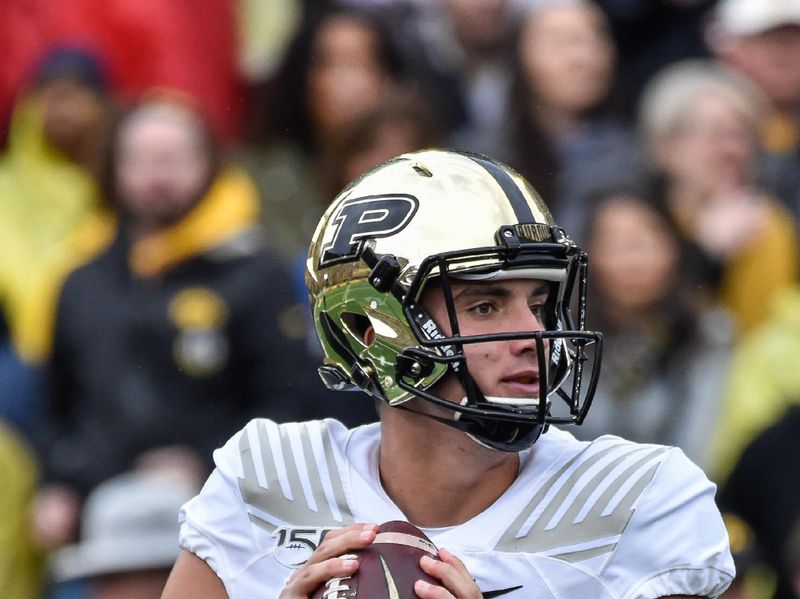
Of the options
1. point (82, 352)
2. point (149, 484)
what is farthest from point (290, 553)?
point (82, 352)

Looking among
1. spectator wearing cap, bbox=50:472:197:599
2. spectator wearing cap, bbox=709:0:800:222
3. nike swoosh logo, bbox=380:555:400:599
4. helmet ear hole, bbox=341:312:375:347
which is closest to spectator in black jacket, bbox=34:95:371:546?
spectator wearing cap, bbox=50:472:197:599

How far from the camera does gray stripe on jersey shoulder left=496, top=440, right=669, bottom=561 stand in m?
3.29

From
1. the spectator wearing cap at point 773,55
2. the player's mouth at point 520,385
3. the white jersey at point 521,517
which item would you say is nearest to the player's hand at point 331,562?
the white jersey at point 521,517

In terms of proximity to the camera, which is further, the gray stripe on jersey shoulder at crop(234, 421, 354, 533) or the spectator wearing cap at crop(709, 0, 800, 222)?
the spectator wearing cap at crop(709, 0, 800, 222)

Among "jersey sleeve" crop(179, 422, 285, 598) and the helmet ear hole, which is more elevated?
the helmet ear hole

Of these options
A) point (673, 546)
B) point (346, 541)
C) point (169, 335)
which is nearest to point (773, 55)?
point (169, 335)

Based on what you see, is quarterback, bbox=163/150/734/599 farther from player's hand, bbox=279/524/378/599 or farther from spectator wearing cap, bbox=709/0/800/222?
spectator wearing cap, bbox=709/0/800/222

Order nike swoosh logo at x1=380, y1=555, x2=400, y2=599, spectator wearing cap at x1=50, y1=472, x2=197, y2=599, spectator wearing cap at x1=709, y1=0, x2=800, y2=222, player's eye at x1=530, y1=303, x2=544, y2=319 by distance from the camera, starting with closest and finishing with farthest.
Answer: nike swoosh logo at x1=380, y1=555, x2=400, y2=599 < player's eye at x1=530, y1=303, x2=544, y2=319 < spectator wearing cap at x1=50, y1=472, x2=197, y2=599 < spectator wearing cap at x1=709, y1=0, x2=800, y2=222

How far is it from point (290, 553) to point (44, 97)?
4.24 meters

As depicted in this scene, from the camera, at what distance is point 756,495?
5.82m

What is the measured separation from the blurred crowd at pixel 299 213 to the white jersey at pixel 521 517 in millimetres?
1860

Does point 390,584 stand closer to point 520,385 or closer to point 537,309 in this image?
point 520,385

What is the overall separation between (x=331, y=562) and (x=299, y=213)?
4.05 meters

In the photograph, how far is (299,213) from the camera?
23.3 feet
